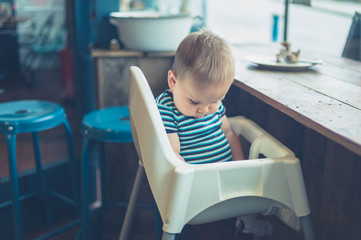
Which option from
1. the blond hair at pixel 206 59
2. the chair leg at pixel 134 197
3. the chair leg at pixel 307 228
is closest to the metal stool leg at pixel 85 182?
the chair leg at pixel 134 197

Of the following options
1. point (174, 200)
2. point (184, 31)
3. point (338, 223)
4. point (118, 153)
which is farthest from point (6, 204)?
point (338, 223)

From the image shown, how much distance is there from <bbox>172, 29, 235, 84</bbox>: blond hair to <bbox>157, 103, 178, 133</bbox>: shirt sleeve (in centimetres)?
14

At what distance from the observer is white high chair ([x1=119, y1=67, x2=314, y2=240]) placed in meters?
1.06

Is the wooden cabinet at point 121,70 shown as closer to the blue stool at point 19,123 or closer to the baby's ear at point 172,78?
the blue stool at point 19,123

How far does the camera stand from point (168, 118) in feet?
4.31

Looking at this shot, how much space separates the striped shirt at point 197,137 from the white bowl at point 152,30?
611mm

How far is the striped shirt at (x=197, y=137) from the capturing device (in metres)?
1.36

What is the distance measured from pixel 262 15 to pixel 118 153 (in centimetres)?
765

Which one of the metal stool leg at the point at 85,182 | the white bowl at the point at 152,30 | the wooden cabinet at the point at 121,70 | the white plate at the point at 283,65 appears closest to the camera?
the white plate at the point at 283,65

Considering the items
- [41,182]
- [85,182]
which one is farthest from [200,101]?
[41,182]

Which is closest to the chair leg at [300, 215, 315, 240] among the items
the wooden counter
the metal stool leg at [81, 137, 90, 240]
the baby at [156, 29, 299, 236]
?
the baby at [156, 29, 299, 236]

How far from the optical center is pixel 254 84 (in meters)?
1.40

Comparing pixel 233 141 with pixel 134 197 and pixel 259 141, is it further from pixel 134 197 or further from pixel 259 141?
pixel 134 197

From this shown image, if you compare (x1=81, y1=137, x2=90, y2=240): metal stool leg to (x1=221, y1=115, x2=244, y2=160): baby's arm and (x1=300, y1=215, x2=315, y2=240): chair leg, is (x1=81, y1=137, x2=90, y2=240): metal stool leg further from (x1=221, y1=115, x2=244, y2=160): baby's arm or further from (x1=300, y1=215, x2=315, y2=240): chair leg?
(x1=300, y1=215, x2=315, y2=240): chair leg
